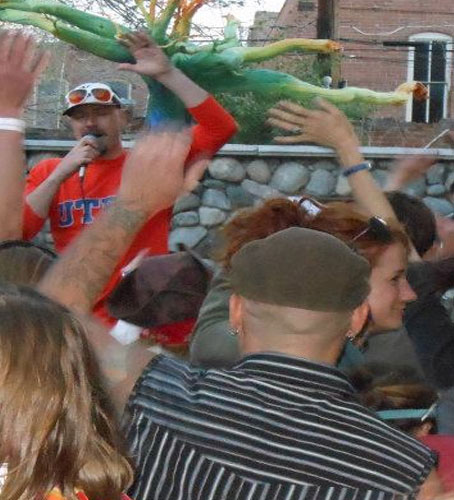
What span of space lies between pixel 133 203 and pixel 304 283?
1.08ft

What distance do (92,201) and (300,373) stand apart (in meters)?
1.74

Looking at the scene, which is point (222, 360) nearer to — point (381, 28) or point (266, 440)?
point (266, 440)

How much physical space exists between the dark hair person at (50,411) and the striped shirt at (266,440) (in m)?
→ 0.32

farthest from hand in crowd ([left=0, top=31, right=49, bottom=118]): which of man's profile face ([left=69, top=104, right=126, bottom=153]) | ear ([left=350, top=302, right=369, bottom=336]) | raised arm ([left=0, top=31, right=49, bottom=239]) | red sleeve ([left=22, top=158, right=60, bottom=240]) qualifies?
man's profile face ([left=69, top=104, right=126, bottom=153])

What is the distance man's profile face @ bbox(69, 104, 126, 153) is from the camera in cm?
355

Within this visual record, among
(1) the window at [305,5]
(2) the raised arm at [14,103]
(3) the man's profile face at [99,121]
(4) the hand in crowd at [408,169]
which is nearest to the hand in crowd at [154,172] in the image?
(2) the raised arm at [14,103]

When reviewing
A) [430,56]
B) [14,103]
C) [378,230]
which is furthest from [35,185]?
[430,56]

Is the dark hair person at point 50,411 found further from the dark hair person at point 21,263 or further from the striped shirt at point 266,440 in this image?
the dark hair person at point 21,263

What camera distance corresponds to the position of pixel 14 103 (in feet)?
6.17

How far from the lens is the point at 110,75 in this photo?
16.6 meters

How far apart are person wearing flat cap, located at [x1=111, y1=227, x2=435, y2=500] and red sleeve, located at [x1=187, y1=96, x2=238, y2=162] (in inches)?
38.9

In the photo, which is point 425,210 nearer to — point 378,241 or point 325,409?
point 378,241

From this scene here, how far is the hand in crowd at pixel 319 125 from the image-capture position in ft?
9.81

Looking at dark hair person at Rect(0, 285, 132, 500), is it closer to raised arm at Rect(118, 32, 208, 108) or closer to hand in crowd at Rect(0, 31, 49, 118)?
hand in crowd at Rect(0, 31, 49, 118)
